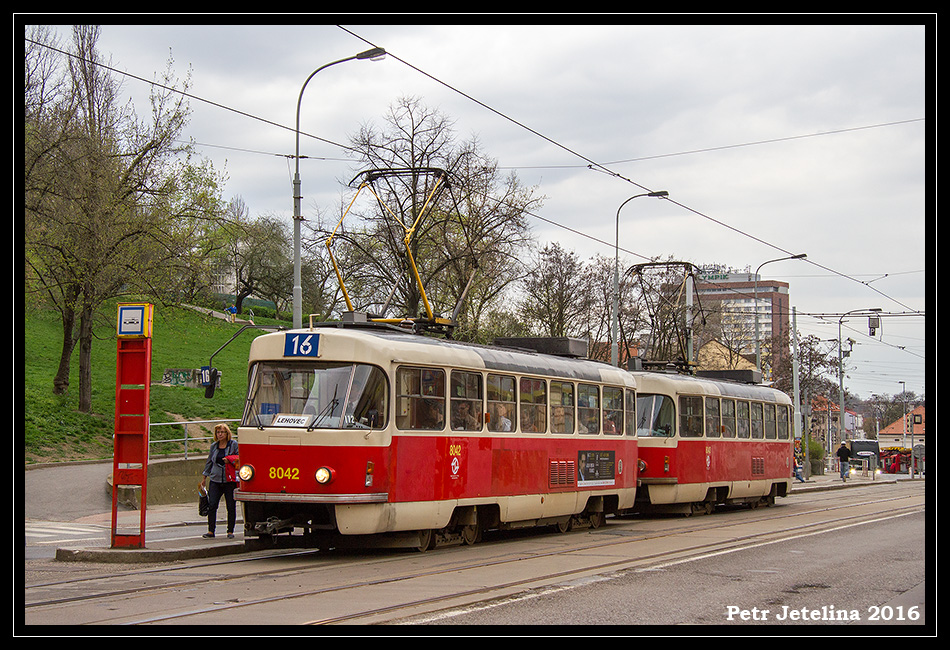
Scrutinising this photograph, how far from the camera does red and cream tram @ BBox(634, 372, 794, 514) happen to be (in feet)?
70.7

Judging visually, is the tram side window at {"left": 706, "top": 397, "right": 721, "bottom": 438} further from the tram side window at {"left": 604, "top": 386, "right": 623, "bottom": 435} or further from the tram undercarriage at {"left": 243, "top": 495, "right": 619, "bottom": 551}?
the tram undercarriage at {"left": 243, "top": 495, "right": 619, "bottom": 551}

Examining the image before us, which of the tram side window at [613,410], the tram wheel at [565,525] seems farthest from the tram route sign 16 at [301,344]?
the tram side window at [613,410]

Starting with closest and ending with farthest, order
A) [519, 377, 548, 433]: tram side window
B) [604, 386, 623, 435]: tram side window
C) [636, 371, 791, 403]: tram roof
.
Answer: [519, 377, 548, 433]: tram side window
[604, 386, 623, 435]: tram side window
[636, 371, 791, 403]: tram roof

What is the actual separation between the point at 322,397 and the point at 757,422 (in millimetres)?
15606

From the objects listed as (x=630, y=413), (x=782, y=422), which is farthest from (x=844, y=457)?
(x=630, y=413)

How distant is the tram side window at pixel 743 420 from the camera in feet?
81.4

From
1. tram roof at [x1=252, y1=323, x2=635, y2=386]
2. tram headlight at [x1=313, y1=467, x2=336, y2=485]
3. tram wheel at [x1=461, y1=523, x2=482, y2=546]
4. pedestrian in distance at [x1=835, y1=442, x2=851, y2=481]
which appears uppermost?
tram roof at [x1=252, y1=323, x2=635, y2=386]

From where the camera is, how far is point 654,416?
21750 mm

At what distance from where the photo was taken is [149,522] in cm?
1898

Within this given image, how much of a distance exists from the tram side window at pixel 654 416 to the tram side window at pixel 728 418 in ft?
8.32

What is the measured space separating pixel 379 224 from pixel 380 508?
23.8 m

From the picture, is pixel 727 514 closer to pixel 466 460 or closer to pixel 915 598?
pixel 466 460

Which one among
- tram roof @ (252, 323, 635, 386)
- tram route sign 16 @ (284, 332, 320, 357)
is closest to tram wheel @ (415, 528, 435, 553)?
tram roof @ (252, 323, 635, 386)
